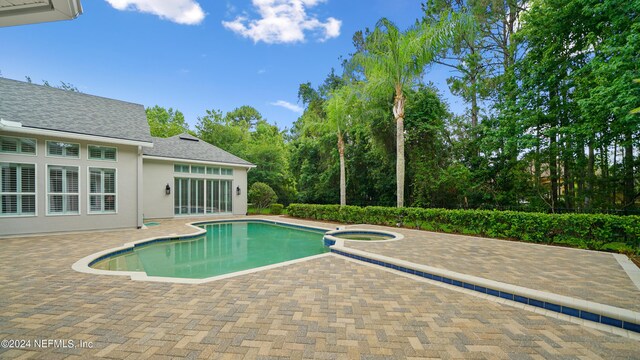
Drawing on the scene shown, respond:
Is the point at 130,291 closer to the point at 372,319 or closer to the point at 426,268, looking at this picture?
the point at 372,319

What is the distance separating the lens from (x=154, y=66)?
64.9 feet

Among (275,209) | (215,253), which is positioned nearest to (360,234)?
(215,253)

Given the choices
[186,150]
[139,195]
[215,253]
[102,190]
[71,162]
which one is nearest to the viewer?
[215,253]

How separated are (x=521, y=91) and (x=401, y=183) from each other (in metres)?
5.88

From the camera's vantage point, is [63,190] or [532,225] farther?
[63,190]

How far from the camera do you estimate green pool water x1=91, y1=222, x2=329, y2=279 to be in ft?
19.4

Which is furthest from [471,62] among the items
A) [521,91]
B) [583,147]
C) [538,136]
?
[583,147]

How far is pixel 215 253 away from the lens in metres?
7.56

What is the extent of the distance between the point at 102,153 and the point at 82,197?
1708 mm

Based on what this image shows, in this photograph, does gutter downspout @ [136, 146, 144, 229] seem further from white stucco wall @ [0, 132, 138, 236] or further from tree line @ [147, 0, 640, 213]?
tree line @ [147, 0, 640, 213]

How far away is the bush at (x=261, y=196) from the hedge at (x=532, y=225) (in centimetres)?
841

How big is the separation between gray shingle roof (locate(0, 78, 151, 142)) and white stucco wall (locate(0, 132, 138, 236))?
51 cm

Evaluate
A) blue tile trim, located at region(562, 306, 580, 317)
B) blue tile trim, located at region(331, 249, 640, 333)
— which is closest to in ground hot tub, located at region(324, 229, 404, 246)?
blue tile trim, located at region(331, 249, 640, 333)

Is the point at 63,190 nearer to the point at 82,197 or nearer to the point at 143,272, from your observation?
the point at 82,197
